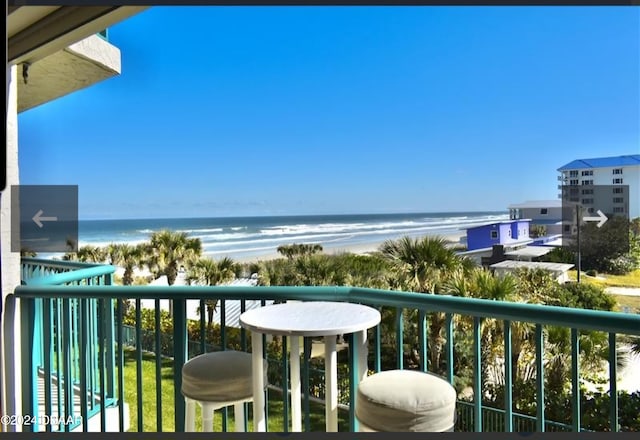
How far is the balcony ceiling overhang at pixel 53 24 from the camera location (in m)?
1.73

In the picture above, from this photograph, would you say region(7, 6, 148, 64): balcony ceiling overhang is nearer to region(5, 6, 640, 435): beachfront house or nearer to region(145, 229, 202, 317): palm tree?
region(5, 6, 640, 435): beachfront house

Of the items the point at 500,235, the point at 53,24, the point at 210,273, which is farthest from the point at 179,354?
the point at 500,235

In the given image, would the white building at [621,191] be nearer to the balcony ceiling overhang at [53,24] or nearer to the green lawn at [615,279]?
the green lawn at [615,279]

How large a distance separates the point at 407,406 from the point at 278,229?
33764mm

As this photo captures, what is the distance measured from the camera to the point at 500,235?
97.2ft

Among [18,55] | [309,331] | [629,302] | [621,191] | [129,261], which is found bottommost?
[629,302]

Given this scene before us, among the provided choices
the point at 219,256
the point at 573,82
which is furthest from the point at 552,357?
the point at 573,82

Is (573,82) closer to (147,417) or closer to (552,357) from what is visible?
(552,357)

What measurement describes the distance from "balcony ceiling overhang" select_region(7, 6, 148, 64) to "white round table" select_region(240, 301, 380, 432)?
1.28m

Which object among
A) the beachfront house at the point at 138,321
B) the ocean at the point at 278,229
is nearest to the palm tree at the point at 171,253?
the ocean at the point at 278,229

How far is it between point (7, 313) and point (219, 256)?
27.4m

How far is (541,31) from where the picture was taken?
114 feet

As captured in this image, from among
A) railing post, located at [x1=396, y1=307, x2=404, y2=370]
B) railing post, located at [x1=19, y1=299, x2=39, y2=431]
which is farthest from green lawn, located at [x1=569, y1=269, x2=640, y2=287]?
railing post, located at [x1=19, y1=299, x2=39, y2=431]

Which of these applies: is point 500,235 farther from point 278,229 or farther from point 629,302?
point 278,229
